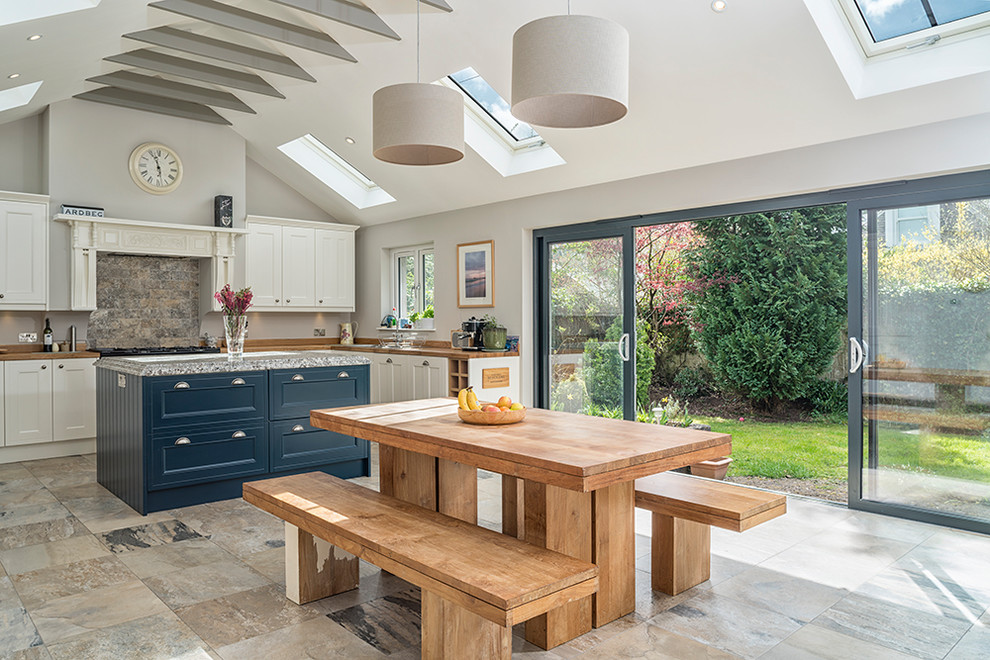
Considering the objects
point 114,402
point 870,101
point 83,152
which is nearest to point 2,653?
point 114,402

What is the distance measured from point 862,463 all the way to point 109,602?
4.16 metres

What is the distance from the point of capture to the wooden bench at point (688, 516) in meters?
2.66

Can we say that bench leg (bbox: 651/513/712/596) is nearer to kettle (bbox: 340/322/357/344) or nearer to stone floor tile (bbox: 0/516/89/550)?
stone floor tile (bbox: 0/516/89/550)

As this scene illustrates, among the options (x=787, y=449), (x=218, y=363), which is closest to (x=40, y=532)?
(x=218, y=363)

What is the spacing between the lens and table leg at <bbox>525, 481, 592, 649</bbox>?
2422 mm

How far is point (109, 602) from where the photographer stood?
9.11 ft

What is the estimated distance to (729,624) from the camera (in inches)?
102

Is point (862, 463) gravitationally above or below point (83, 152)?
below

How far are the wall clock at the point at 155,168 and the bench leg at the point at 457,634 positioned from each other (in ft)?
19.5

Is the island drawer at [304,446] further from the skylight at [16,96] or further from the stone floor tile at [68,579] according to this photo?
the skylight at [16,96]

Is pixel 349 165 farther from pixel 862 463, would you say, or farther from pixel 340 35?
pixel 862 463

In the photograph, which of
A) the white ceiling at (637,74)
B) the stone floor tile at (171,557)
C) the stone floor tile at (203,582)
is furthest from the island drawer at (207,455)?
the white ceiling at (637,74)

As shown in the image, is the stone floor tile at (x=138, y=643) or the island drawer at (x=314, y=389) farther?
the island drawer at (x=314, y=389)

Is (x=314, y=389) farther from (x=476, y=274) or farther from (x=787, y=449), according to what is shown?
(x=787, y=449)
